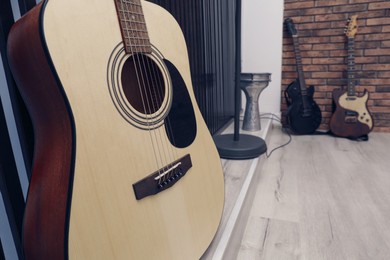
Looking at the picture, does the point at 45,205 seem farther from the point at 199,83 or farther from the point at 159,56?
the point at 199,83

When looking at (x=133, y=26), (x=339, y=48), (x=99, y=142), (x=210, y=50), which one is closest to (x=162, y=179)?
(x=99, y=142)

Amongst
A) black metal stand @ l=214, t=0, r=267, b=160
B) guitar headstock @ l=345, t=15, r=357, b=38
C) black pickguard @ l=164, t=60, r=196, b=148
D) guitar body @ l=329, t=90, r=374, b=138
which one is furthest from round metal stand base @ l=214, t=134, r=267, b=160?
guitar headstock @ l=345, t=15, r=357, b=38

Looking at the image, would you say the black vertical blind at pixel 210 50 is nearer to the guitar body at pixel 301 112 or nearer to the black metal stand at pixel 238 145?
the black metal stand at pixel 238 145

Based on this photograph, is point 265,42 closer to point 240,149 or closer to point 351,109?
point 351,109

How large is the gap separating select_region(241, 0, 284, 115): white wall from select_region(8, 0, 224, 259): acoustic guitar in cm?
194

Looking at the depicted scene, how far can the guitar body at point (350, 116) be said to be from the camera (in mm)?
2031

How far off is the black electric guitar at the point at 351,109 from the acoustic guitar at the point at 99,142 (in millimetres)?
1876

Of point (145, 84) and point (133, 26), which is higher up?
point (133, 26)

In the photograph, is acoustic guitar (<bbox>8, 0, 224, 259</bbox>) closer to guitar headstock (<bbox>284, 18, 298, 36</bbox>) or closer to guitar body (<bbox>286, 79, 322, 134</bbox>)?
guitar body (<bbox>286, 79, 322, 134</bbox>)

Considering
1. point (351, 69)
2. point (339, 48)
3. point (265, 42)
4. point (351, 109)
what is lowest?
point (351, 109)

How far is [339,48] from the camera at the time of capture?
7.16ft

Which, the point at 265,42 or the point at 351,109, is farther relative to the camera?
the point at 265,42

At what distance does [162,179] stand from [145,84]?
0.75 ft

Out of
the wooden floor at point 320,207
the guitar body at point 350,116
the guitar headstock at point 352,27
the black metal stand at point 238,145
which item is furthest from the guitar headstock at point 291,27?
the black metal stand at point 238,145
